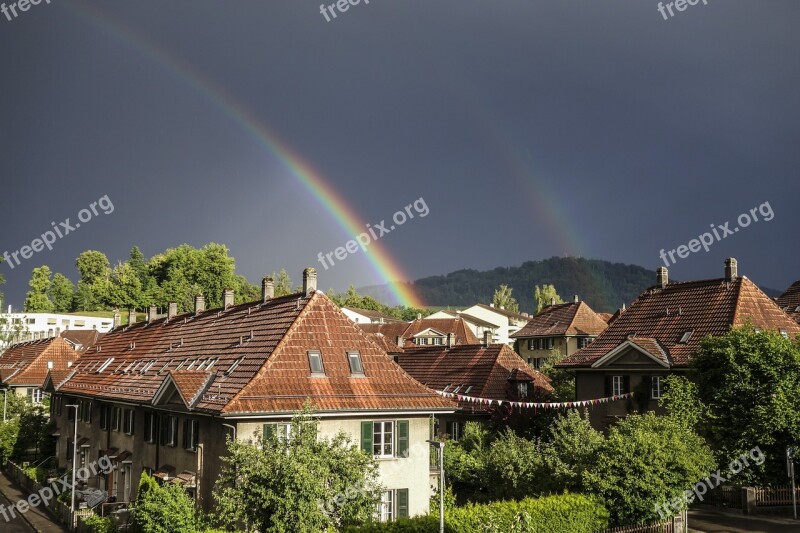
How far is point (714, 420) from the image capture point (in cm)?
4131

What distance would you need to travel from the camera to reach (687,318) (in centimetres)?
5056

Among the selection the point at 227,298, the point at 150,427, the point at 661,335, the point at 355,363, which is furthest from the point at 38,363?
the point at 661,335

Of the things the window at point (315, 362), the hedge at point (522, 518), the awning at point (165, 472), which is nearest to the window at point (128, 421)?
the awning at point (165, 472)

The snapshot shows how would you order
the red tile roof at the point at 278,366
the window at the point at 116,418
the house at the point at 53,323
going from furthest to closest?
the house at the point at 53,323 < the window at the point at 116,418 < the red tile roof at the point at 278,366

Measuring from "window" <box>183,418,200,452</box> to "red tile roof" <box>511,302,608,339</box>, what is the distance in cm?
7310

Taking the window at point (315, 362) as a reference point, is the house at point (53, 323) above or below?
above

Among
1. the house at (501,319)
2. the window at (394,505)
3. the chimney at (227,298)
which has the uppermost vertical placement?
the house at (501,319)

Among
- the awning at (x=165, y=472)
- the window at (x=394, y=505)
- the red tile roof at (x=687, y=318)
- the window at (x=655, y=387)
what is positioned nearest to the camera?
the window at (x=394, y=505)

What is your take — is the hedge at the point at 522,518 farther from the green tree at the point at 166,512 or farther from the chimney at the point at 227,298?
the chimney at the point at 227,298

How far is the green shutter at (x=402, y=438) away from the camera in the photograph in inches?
1420

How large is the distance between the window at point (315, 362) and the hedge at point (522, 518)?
9362mm

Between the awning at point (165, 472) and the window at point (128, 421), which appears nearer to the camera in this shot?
the awning at point (165, 472)

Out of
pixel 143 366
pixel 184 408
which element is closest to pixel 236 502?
pixel 184 408

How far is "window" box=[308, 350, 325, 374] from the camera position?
120 ft
